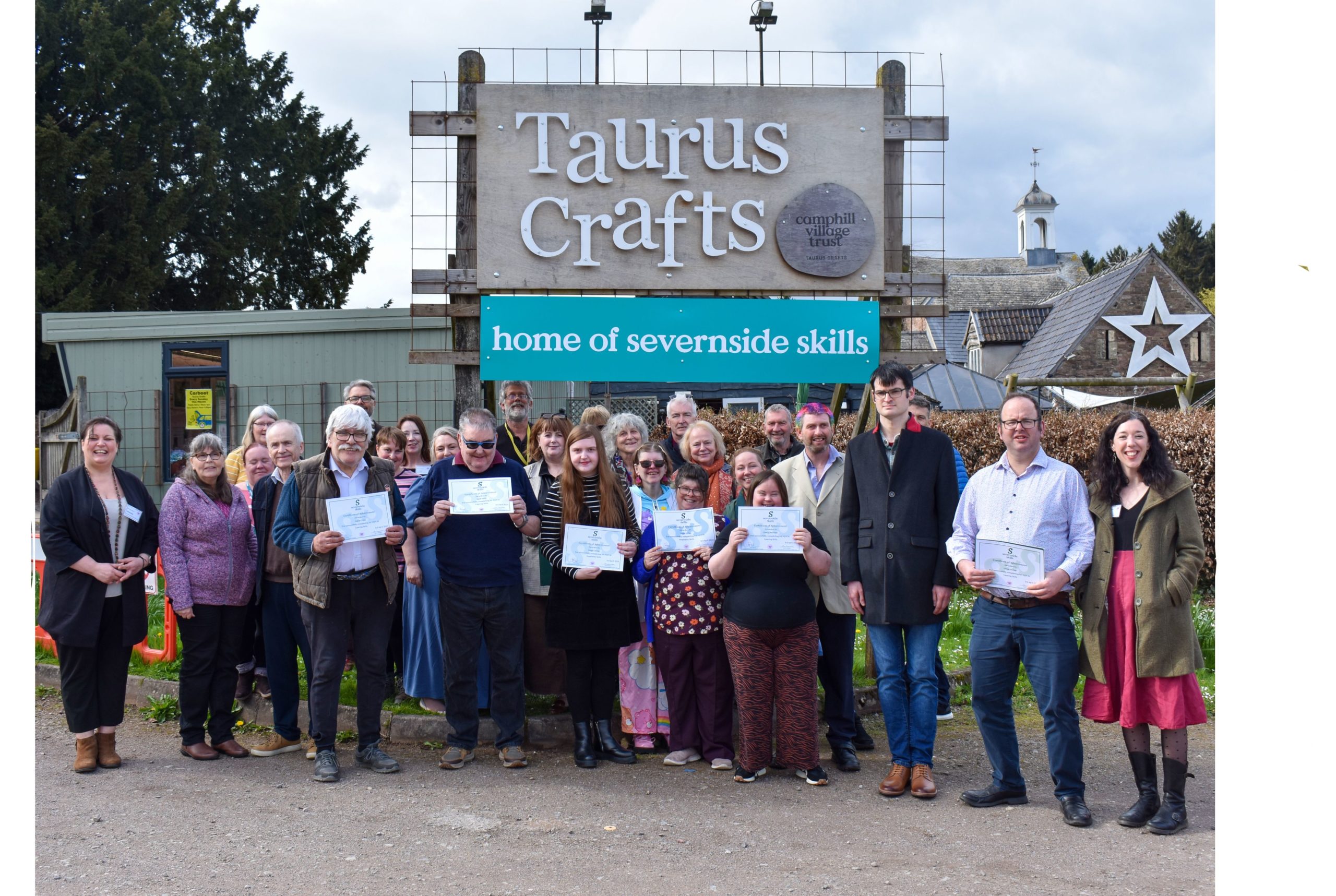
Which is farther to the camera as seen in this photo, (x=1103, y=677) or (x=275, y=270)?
(x=275, y=270)

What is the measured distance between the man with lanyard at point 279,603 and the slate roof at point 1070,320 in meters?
29.6

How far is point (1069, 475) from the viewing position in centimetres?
526

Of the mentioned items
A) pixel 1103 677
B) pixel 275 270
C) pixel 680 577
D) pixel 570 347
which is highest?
pixel 275 270

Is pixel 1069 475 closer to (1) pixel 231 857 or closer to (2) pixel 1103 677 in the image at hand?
(2) pixel 1103 677

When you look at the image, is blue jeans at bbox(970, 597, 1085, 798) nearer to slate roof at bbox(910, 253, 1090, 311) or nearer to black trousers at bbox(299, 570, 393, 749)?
black trousers at bbox(299, 570, 393, 749)

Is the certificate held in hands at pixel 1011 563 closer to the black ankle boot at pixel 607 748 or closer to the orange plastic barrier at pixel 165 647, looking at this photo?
the black ankle boot at pixel 607 748

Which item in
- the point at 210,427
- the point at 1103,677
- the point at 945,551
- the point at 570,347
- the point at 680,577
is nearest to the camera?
the point at 1103,677

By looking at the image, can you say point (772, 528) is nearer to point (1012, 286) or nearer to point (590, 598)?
point (590, 598)

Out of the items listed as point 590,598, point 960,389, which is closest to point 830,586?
point 590,598

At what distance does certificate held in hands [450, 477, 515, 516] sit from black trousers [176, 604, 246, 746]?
1.57 metres

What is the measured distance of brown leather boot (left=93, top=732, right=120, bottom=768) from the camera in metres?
6.03

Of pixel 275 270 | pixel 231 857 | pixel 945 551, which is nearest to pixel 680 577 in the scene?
pixel 945 551

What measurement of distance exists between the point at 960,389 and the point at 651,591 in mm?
18319

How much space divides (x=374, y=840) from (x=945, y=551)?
3168mm
